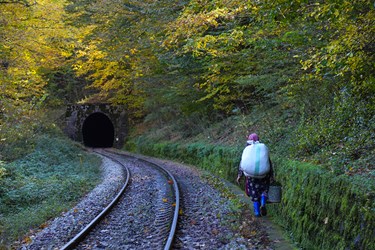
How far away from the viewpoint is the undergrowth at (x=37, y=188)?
9.10 m

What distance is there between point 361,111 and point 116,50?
11828 mm

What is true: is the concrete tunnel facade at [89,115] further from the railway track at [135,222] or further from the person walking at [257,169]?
the person walking at [257,169]

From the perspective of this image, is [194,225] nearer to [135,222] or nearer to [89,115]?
[135,222]

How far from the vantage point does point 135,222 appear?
8586 mm

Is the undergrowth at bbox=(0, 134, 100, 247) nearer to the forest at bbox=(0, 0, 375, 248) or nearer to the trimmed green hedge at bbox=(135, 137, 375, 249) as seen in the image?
the forest at bbox=(0, 0, 375, 248)

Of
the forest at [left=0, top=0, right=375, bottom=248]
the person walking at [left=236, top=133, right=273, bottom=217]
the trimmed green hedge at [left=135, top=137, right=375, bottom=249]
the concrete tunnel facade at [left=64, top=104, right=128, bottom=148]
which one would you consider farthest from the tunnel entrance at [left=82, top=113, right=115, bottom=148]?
the trimmed green hedge at [left=135, top=137, right=375, bottom=249]

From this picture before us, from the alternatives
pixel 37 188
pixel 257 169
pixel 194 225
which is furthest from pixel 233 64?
pixel 37 188

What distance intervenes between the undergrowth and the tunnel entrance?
23.7m

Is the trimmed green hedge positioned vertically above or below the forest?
below

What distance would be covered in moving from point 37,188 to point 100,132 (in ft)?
115

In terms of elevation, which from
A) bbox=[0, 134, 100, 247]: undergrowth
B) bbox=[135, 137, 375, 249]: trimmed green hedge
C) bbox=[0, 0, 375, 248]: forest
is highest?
bbox=[0, 0, 375, 248]: forest

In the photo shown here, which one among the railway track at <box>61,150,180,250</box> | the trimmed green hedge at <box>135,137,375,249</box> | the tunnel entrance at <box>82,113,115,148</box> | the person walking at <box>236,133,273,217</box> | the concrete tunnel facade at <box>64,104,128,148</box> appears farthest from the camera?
the tunnel entrance at <box>82,113,115,148</box>

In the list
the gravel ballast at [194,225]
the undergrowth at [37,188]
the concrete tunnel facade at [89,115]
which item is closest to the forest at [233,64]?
the undergrowth at [37,188]

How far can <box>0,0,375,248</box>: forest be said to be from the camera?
6176 millimetres
